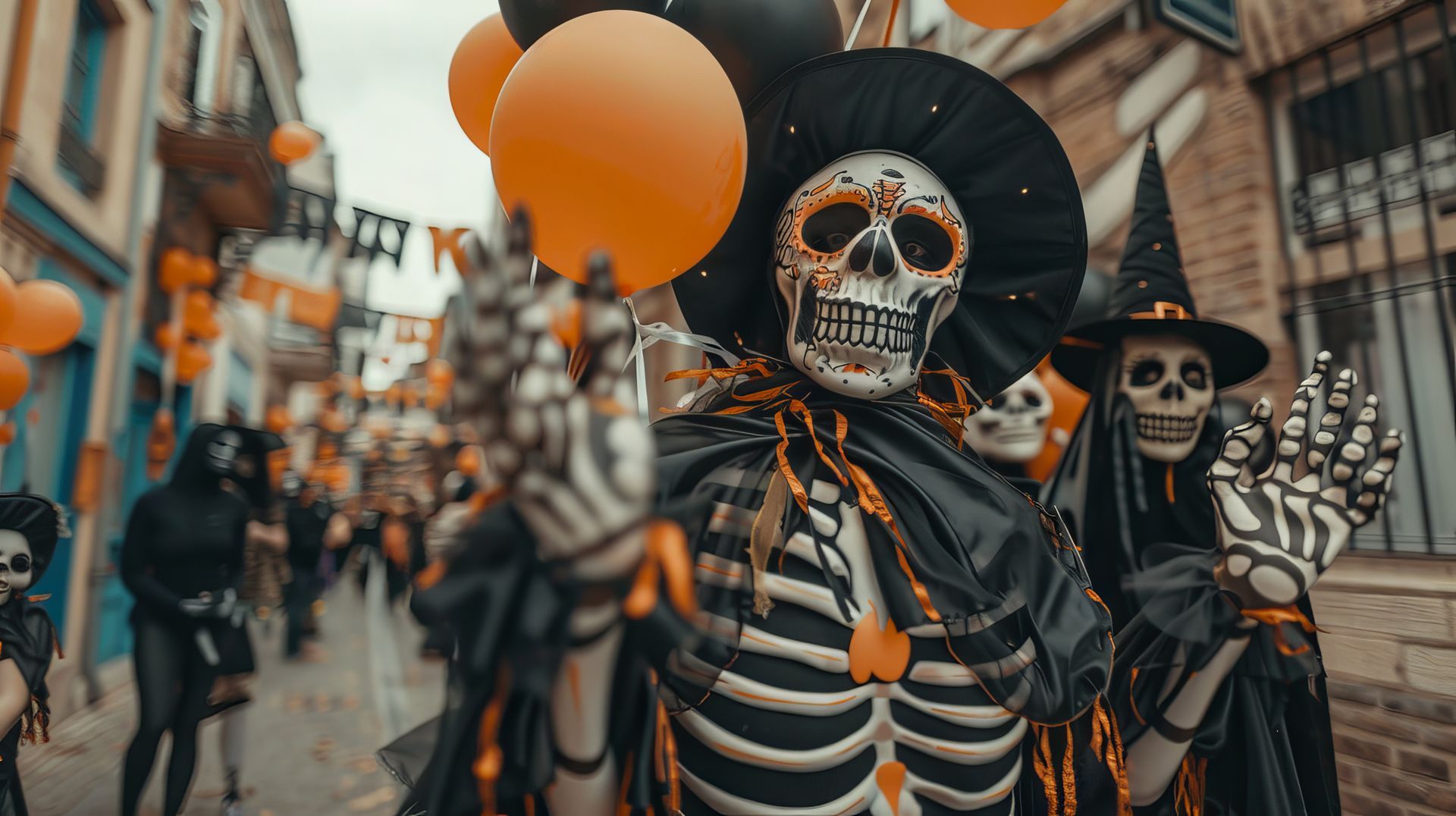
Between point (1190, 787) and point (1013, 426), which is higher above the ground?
point (1013, 426)

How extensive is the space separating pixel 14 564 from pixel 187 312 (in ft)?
17.6

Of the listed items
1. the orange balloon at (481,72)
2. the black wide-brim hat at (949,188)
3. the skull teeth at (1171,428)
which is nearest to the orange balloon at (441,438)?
the orange balloon at (481,72)

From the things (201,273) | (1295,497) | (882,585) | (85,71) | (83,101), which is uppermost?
(85,71)

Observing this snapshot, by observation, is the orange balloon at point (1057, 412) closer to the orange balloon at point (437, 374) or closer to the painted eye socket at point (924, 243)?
the painted eye socket at point (924, 243)

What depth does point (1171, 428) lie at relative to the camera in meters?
2.38

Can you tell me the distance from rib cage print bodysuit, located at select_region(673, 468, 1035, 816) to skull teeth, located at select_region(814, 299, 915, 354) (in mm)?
337

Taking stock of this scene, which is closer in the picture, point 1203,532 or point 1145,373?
point 1203,532

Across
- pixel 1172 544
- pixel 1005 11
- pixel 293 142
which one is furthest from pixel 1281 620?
pixel 293 142

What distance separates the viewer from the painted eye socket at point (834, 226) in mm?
1656

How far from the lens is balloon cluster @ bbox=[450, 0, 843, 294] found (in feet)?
4.60

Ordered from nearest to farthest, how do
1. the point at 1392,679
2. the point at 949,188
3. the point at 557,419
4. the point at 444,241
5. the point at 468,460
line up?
the point at 557,419, the point at 949,188, the point at 1392,679, the point at 444,241, the point at 468,460

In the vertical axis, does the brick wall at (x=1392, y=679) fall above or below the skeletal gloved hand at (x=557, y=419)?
below

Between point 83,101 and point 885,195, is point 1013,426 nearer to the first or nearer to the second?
point 885,195

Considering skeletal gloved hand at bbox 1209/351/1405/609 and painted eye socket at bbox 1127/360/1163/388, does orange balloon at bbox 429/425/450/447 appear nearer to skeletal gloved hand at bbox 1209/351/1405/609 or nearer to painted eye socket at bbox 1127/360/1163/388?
painted eye socket at bbox 1127/360/1163/388
